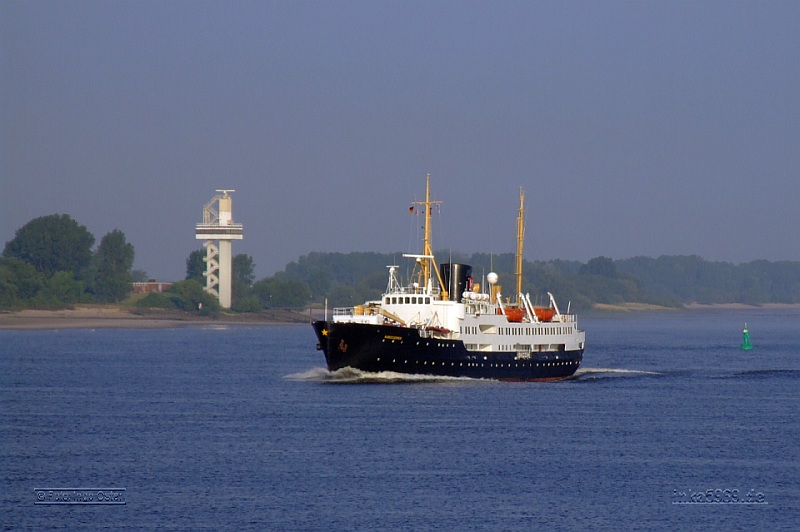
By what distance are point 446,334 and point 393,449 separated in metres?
27.2

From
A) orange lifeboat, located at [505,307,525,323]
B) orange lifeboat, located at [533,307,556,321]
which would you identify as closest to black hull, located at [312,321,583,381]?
orange lifeboat, located at [505,307,525,323]

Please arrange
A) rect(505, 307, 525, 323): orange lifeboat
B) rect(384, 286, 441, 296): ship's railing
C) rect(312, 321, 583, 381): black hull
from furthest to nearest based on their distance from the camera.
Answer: rect(505, 307, 525, 323): orange lifeboat → rect(384, 286, 441, 296): ship's railing → rect(312, 321, 583, 381): black hull

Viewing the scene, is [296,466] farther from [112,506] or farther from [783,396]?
[783,396]

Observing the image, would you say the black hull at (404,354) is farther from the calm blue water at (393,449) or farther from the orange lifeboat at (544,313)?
the orange lifeboat at (544,313)

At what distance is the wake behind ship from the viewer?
81.1m

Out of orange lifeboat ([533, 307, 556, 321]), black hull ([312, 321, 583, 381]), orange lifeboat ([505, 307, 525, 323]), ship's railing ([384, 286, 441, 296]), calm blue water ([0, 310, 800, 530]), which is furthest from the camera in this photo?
orange lifeboat ([533, 307, 556, 321])

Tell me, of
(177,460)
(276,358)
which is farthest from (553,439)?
(276,358)

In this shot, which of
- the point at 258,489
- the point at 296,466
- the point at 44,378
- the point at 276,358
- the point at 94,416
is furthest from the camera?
the point at 276,358

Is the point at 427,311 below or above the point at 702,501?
above

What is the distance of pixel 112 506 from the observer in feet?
141

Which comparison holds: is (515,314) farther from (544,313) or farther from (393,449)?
(393,449)

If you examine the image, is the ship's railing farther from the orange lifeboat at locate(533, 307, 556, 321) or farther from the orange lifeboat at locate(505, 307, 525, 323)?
the orange lifeboat at locate(533, 307, 556, 321)

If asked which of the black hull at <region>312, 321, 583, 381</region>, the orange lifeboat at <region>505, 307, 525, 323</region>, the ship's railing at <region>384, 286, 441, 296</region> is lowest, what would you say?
the black hull at <region>312, 321, 583, 381</region>

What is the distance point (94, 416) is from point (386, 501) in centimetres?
2607
